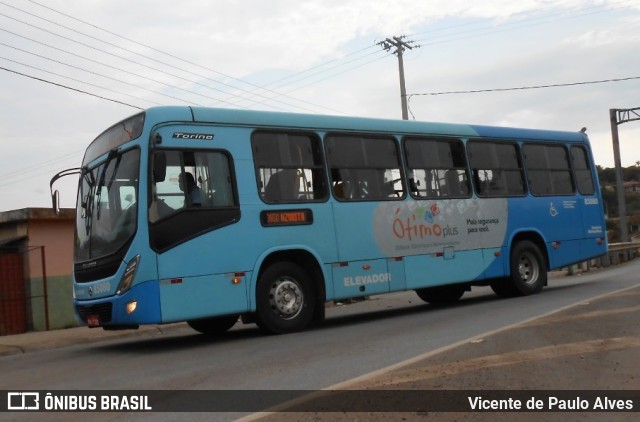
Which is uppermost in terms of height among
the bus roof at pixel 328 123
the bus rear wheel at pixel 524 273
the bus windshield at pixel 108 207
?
the bus roof at pixel 328 123

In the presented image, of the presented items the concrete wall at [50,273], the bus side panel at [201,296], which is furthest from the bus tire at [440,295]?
the concrete wall at [50,273]

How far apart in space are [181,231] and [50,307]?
28.3 feet

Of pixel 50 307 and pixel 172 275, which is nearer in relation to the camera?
pixel 172 275

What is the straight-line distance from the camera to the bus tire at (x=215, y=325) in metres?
12.1

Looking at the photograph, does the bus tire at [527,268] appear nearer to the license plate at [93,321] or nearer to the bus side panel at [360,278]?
the bus side panel at [360,278]

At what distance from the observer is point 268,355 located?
28.6ft

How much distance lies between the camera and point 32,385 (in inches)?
311

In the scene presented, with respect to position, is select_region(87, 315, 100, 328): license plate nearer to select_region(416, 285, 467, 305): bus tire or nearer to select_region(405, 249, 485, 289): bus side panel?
select_region(405, 249, 485, 289): bus side panel

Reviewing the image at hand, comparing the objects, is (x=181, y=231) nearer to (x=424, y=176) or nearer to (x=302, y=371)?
(x=302, y=371)

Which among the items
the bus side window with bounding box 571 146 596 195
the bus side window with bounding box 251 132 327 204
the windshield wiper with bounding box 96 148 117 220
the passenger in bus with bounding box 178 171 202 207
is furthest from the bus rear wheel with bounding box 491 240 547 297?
the windshield wiper with bounding box 96 148 117 220

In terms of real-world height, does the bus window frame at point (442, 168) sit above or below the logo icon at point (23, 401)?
above

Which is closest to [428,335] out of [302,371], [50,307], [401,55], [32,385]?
[302,371]

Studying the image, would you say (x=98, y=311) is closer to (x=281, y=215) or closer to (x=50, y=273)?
(x=281, y=215)

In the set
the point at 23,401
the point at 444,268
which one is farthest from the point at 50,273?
the point at 23,401
